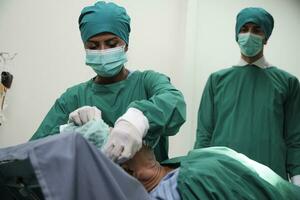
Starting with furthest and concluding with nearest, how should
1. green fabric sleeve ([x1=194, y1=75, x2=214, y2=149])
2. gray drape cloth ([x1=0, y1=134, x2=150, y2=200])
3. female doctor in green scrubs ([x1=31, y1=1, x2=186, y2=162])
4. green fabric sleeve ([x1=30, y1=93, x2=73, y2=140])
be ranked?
green fabric sleeve ([x1=194, y1=75, x2=214, y2=149])
green fabric sleeve ([x1=30, y1=93, x2=73, y2=140])
female doctor in green scrubs ([x1=31, y1=1, x2=186, y2=162])
gray drape cloth ([x1=0, y1=134, x2=150, y2=200])

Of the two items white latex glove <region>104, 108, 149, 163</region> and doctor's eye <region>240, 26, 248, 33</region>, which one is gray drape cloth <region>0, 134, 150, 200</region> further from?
doctor's eye <region>240, 26, 248, 33</region>

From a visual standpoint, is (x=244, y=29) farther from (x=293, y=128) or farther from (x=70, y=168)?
(x=70, y=168)

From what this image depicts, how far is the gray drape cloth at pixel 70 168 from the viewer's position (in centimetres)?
70

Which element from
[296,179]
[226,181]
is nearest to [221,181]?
[226,181]

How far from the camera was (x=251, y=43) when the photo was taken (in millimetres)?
2080

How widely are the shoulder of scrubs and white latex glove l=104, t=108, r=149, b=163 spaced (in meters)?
0.46

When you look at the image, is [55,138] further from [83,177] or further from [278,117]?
[278,117]

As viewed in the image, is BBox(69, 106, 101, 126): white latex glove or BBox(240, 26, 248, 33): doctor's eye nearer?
BBox(69, 106, 101, 126): white latex glove

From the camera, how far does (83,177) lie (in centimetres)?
73

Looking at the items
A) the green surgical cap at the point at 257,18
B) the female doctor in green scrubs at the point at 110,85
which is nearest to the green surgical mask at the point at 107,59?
the female doctor in green scrubs at the point at 110,85

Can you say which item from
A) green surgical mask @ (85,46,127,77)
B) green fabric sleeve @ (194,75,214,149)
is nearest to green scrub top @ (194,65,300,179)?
green fabric sleeve @ (194,75,214,149)

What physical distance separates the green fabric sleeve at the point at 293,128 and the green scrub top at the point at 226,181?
0.89m

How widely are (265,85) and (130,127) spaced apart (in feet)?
3.81

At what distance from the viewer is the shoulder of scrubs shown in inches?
58.3
